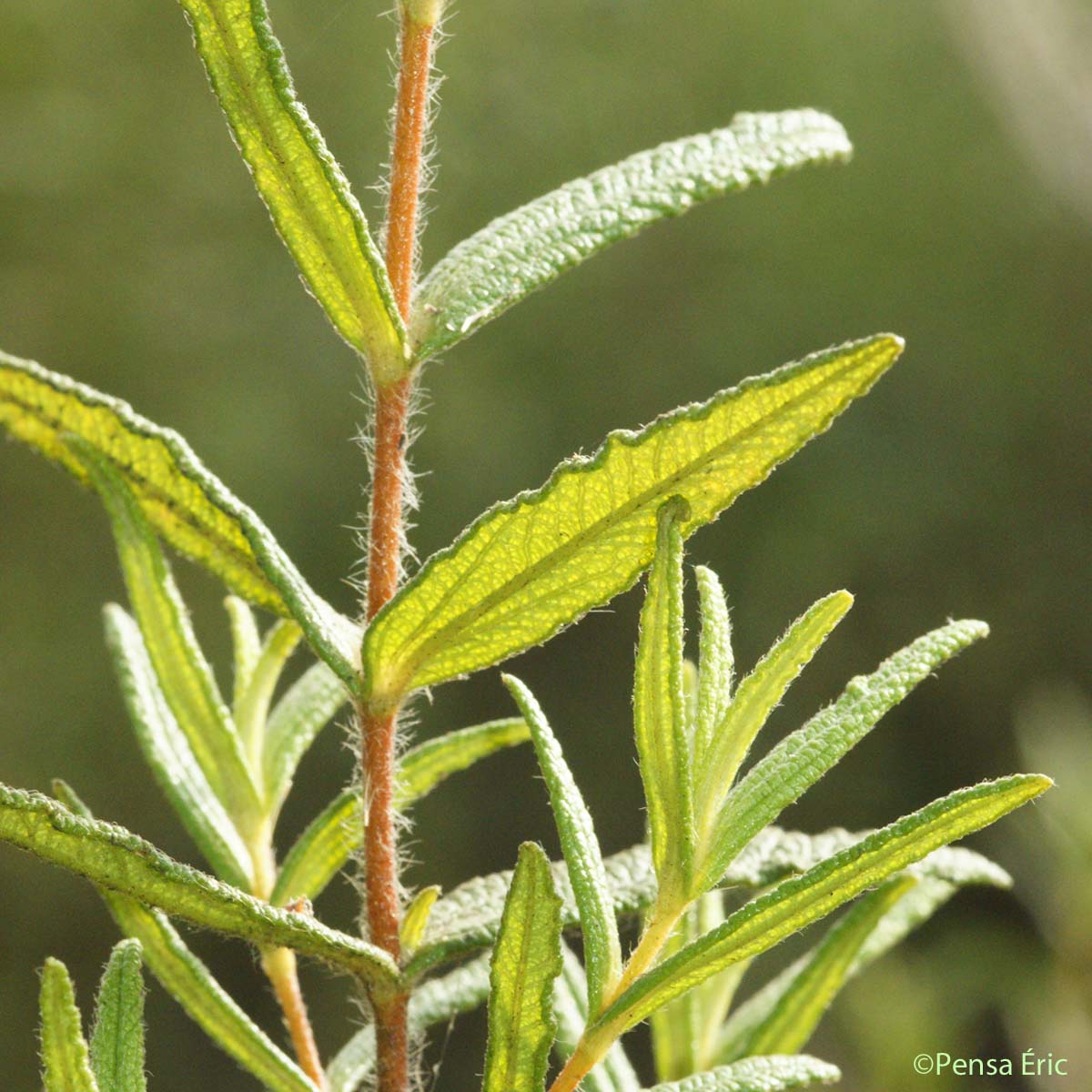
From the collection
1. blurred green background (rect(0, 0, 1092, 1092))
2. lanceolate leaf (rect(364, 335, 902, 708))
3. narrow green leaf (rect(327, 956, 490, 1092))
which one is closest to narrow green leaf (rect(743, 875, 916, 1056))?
narrow green leaf (rect(327, 956, 490, 1092))

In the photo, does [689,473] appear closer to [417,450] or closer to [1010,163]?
[417,450]

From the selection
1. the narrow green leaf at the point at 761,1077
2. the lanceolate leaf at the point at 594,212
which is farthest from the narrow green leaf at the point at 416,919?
the lanceolate leaf at the point at 594,212

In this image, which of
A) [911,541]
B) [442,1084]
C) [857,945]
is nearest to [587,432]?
[911,541]

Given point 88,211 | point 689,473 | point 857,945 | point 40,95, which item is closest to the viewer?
point 689,473

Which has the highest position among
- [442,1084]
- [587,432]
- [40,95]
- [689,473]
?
[40,95]

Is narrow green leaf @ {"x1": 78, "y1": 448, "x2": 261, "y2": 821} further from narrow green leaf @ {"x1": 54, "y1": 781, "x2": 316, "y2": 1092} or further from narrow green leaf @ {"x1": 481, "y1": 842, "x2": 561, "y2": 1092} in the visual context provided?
narrow green leaf @ {"x1": 481, "y1": 842, "x2": 561, "y2": 1092}

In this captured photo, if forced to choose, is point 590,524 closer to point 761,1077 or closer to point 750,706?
point 750,706
